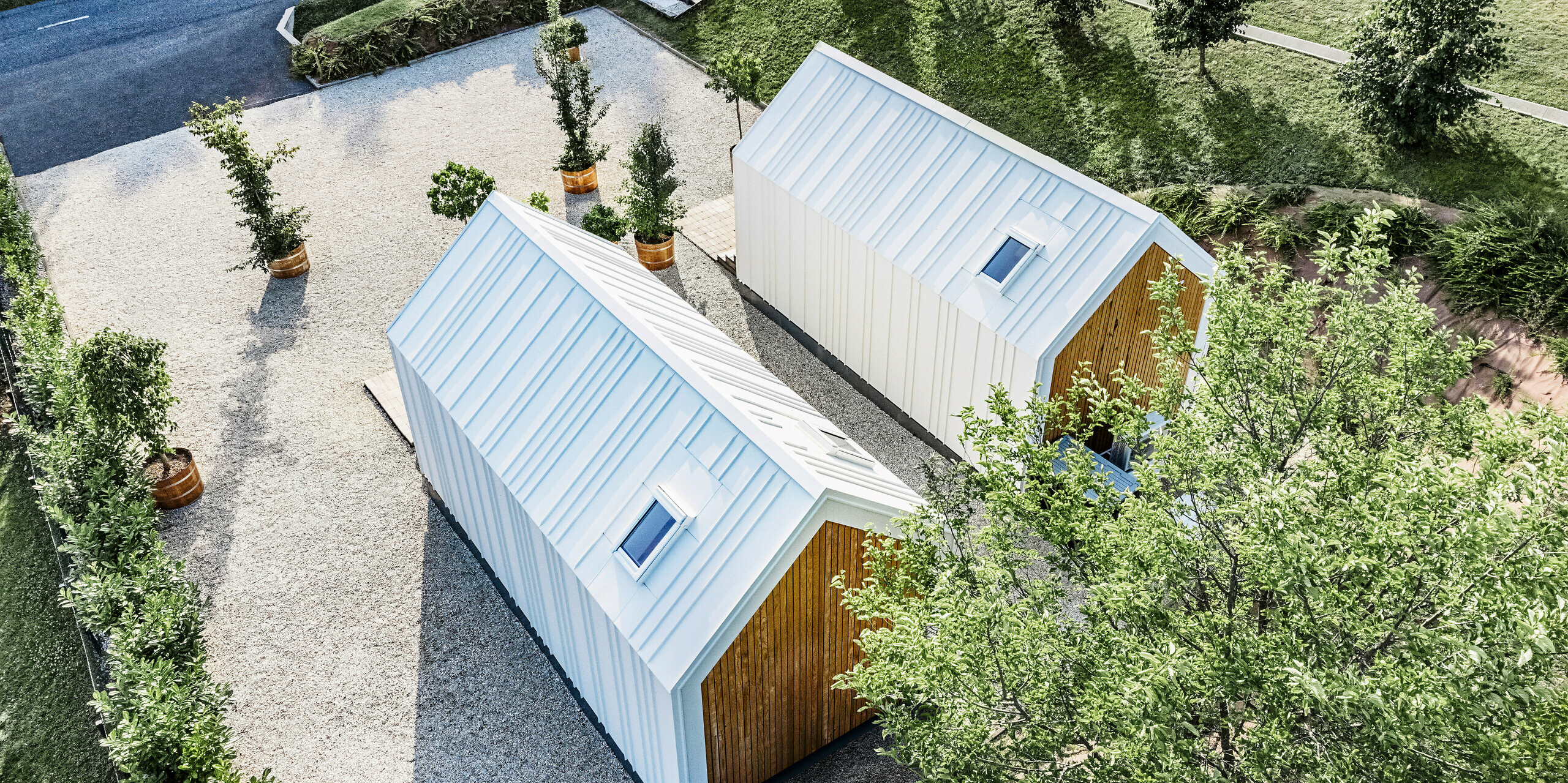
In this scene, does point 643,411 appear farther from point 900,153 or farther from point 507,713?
point 900,153

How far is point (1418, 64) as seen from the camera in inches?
783

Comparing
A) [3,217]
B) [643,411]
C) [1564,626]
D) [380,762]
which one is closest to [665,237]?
[643,411]

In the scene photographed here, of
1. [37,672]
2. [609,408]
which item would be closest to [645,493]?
[609,408]

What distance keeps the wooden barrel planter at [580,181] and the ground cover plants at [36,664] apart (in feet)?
40.8

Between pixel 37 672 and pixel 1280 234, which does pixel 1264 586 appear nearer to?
pixel 1280 234

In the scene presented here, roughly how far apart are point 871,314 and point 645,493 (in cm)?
795

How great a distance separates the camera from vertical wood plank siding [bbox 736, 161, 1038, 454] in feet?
54.4

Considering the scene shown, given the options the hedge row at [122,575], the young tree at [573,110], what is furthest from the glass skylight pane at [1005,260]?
the hedge row at [122,575]

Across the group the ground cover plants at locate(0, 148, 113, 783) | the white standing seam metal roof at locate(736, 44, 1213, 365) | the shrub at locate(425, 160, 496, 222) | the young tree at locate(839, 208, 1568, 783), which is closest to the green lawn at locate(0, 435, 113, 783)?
the ground cover plants at locate(0, 148, 113, 783)

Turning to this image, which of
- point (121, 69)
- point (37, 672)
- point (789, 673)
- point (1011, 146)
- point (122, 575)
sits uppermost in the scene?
point (1011, 146)

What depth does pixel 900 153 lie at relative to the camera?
1819 centimetres

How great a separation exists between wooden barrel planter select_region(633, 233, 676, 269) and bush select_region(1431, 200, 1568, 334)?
14779mm

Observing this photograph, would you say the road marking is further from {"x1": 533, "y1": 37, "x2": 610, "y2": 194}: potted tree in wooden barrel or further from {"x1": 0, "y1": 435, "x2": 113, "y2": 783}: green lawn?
{"x1": 0, "y1": 435, "x2": 113, "y2": 783}: green lawn

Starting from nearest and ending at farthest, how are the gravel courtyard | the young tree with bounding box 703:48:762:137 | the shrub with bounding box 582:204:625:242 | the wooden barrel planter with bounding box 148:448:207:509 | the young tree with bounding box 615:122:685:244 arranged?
the gravel courtyard
the wooden barrel planter with bounding box 148:448:207:509
the shrub with bounding box 582:204:625:242
the young tree with bounding box 615:122:685:244
the young tree with bounding box 703:48:762:137
